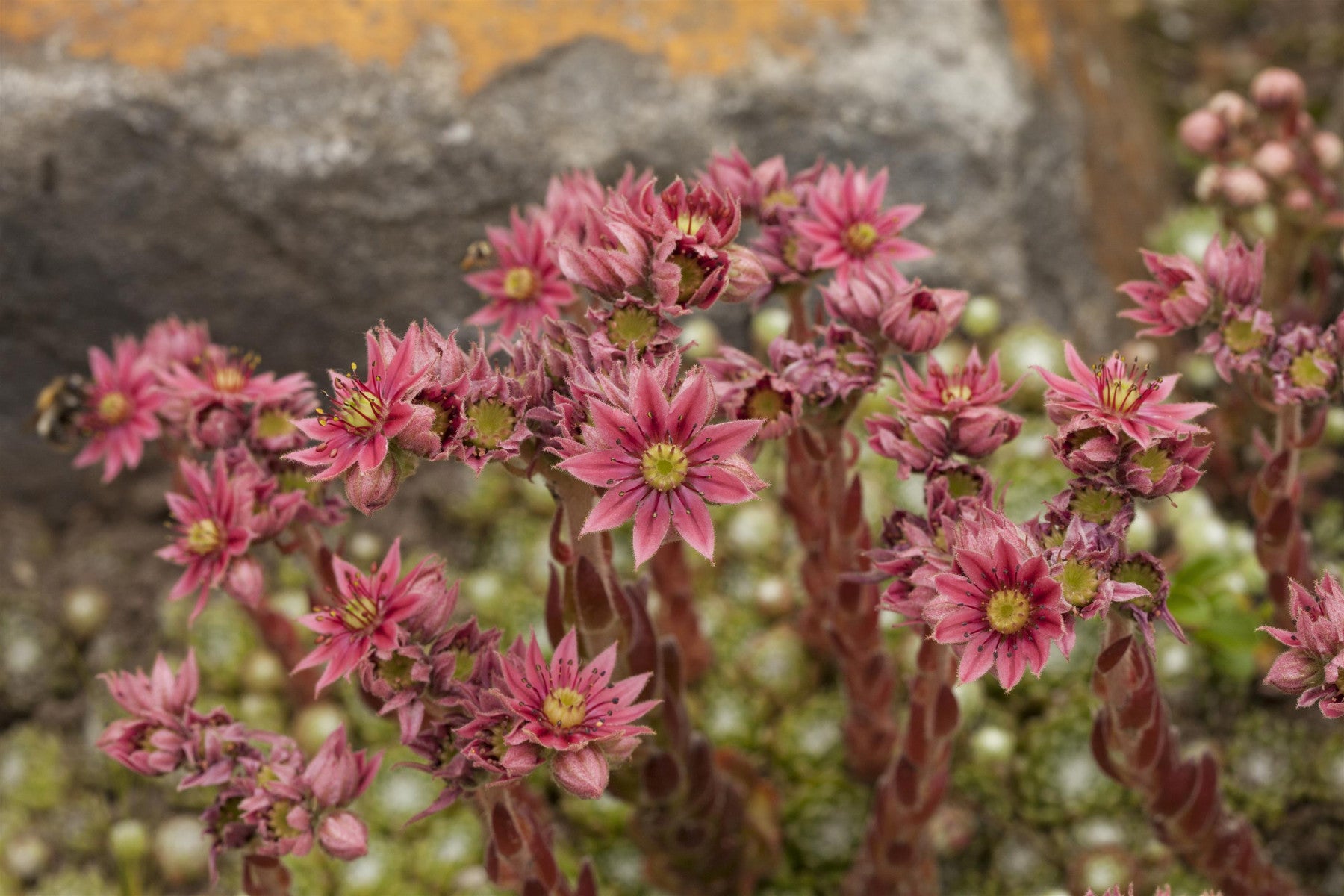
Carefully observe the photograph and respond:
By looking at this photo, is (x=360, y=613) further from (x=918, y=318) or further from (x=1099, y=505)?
(x=1099, y=505)

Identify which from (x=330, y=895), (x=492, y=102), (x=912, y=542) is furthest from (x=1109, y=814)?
(x=492, y=102)

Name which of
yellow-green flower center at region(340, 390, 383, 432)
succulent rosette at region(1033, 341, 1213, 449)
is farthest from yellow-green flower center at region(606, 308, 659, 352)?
succulent rosette at region(1033, 341, 1213, 449)

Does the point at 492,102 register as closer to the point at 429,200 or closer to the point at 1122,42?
the point at 429,200

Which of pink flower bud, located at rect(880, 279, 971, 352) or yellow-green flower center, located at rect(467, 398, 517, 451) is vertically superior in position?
yellow-green flower center, located at rect(467, 398, 517, 451)

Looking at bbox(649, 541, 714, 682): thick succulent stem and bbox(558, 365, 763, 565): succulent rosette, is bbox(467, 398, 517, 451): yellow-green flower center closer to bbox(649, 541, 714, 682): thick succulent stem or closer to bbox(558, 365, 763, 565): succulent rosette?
bbox(558, 365, 763, 565): succulent rosette

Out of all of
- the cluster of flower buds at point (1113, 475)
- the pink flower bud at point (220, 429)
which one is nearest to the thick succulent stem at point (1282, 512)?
the cluster of flower buds at point (1113, 475)

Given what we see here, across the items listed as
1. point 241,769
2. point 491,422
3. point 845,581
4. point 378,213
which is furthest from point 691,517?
point 378,213
